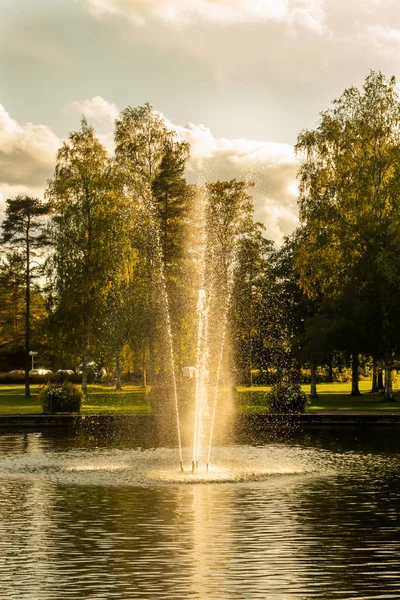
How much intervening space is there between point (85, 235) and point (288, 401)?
22.6 metres

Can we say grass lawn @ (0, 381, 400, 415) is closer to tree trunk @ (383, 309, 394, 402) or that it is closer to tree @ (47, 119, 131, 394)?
tree trunk @ (383, 309, 394, 402)

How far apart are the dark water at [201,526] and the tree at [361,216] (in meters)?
21.3

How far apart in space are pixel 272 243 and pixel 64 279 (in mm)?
33573

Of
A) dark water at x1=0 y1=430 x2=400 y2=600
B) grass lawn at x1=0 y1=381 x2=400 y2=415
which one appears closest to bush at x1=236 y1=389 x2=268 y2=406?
grass lawn at x1=0 y1=381 x2=400 y2=415

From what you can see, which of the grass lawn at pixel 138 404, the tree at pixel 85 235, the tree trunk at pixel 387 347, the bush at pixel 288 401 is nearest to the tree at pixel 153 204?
the tree at pixel 85 235

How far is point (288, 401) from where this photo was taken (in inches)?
1526

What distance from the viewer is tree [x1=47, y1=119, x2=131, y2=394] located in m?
56.1

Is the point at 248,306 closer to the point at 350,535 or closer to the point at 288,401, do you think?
the point at 288,401

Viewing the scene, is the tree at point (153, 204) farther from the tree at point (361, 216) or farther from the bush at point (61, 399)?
the bush at point (61, 399)

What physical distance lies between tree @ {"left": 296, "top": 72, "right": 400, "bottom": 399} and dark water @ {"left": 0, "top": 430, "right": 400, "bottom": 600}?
21308 millimetres

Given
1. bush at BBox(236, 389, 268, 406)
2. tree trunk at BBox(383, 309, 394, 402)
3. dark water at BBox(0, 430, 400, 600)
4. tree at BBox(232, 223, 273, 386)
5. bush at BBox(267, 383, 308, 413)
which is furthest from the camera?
tree at BBox(232, 223, 273, 386)

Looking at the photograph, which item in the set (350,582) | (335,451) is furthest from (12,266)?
(350,582)

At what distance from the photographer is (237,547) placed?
13352 mm

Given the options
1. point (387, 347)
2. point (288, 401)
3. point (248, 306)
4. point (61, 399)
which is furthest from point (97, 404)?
point (248, 306)
